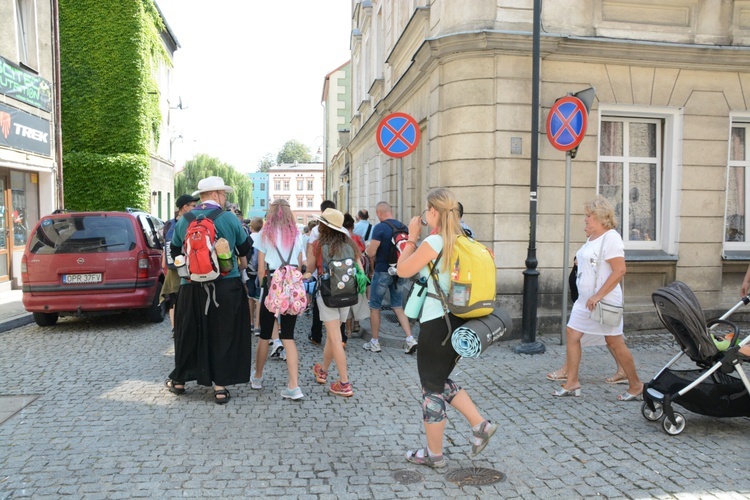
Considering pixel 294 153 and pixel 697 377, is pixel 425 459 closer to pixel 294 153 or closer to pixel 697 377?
pixel 697 377

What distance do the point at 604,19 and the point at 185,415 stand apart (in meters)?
7.74

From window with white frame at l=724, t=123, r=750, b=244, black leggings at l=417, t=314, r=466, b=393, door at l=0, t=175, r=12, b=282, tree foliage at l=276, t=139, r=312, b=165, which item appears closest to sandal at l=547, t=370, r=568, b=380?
black leggings at l=417, t=314, r=466, b=393

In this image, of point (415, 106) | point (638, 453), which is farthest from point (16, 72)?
point (638, 453)

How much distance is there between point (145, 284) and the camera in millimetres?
9164

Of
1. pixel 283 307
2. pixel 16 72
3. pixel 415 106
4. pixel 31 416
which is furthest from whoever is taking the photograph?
pixel 16 72

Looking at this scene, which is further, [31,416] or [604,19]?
[604,19]

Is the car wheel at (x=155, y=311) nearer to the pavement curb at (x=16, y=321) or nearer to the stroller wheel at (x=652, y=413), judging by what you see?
→ the pavement curb at (x=16, y=321)

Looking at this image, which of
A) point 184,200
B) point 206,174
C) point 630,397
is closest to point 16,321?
point 184,200

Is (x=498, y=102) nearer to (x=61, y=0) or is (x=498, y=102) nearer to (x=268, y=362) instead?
(x=268, y=362)

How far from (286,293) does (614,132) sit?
6110 millimetres

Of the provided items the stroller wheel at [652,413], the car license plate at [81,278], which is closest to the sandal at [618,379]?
the stroller wheel at [652,413]

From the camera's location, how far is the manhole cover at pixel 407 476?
3822 mm

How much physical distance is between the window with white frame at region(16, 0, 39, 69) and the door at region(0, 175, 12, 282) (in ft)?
10.4

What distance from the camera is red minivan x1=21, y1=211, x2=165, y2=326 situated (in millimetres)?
8734
